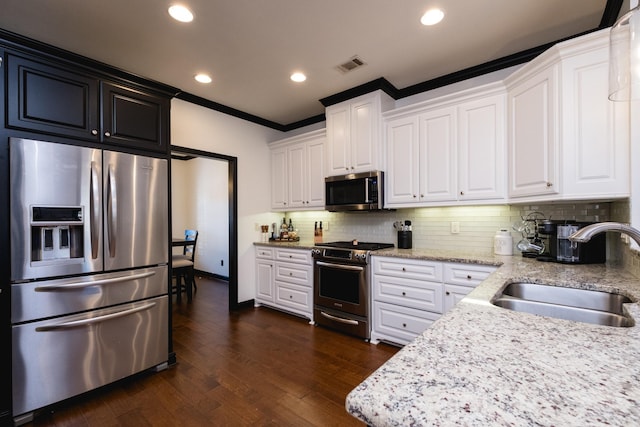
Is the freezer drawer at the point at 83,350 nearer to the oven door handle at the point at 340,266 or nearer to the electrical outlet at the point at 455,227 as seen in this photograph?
the oven door handle at the point at 340,266

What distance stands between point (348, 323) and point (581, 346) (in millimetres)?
2409

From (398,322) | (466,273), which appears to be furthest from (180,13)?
(398,322)

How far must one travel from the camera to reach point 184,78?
295 centimetres

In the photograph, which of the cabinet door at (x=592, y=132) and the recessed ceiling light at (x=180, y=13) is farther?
the recessed ceiling light at (x=180, y=13)

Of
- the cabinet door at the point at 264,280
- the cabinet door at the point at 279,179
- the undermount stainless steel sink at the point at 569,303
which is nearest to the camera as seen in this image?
the undermount stainless steel sink at the point at 569,303

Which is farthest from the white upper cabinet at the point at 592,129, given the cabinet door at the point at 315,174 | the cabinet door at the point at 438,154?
the cabinet door at the point at 315,174

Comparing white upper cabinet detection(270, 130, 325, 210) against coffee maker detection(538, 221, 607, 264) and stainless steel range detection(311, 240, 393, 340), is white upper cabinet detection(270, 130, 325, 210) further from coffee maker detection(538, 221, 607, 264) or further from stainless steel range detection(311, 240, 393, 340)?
coffee maker detection(538, 221, 607, 264)

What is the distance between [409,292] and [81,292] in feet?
8.36

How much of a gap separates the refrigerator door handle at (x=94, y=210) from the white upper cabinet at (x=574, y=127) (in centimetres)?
313

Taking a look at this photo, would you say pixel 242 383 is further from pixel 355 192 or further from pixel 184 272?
pixel 184 272

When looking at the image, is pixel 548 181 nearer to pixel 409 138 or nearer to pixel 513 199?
pixel 513 199

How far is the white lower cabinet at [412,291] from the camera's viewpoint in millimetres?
2359

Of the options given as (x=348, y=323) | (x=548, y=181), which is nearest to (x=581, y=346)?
(x=548, y=181)

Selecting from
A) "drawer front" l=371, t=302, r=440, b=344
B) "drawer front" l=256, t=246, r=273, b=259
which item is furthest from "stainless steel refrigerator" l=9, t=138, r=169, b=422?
"drawer front" l=371, t=302, r=440, b=344
